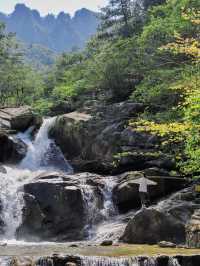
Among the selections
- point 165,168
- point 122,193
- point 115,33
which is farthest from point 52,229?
point 115,33

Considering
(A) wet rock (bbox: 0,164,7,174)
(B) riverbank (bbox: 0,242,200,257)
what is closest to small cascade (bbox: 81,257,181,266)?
(B) riverbank (bbox: 0,242,200,257)

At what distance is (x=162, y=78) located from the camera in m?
26.0

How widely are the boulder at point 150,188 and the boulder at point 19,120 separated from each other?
13094 millimetres

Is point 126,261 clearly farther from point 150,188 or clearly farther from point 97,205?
point 97,205

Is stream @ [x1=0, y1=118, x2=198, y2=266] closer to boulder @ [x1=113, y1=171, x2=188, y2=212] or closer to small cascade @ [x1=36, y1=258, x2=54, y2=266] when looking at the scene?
small cascade @ [x1=36, y1=258, x2=54, y2=266]

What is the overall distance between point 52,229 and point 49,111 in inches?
779

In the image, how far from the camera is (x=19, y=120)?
35750mm

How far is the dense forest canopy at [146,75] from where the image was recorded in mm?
15148

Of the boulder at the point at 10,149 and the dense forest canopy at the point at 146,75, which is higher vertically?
the dense forest canopy at the point at 146,75

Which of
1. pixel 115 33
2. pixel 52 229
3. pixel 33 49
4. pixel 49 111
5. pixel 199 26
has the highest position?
pixel 33 49

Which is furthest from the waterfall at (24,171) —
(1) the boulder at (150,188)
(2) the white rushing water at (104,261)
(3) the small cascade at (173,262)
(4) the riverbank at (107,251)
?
A: (3) the small cascade at (173,262)

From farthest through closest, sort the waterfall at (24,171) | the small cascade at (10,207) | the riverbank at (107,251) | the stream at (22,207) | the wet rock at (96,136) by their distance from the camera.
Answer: the wet rock at (96,136) < the waterfall at (24,171) < the small cascade at (10,207) < the riverbank at (107,251) < the stream at (22,207)

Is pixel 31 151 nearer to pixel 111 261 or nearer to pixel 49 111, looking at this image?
pixel 49 111

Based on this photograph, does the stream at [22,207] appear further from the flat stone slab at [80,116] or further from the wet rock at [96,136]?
the flat stone slab at [80,116]
